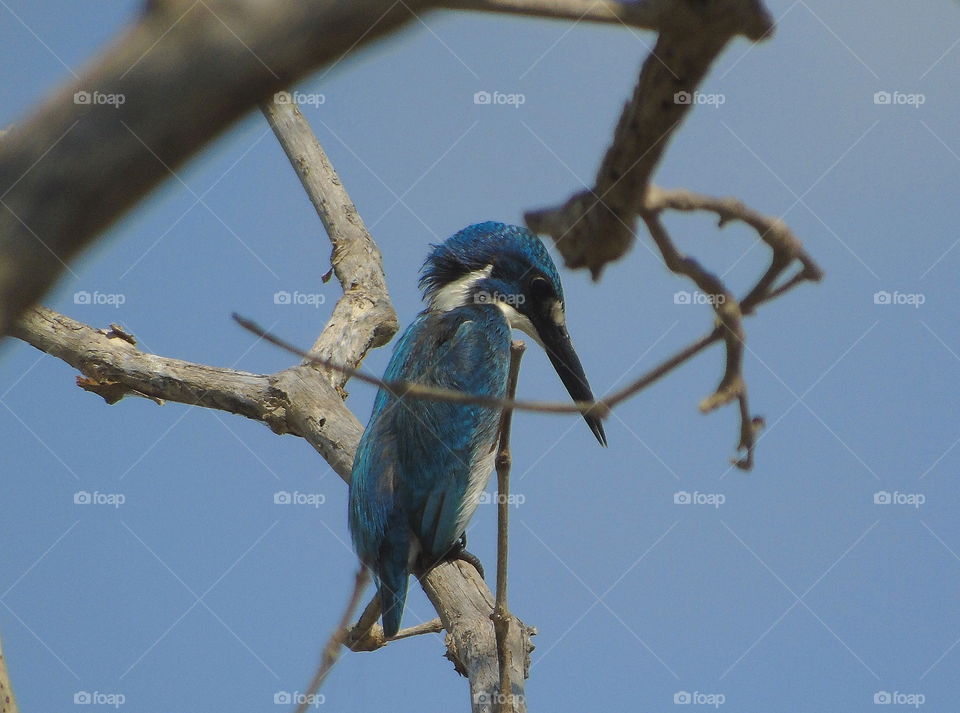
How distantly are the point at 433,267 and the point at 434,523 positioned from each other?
5.06ft

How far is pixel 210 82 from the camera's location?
0.81 metres

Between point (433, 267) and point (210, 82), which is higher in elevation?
point (433, 267)

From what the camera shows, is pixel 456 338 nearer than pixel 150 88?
No

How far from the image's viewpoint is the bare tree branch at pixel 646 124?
134 cm

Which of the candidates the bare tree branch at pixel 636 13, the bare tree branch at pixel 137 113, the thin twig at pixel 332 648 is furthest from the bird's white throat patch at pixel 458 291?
the bare tree branch at pixel 137 113

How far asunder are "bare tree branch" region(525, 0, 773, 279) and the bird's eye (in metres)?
2.67

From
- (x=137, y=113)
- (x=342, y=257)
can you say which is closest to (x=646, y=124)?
(x=137, y=113)

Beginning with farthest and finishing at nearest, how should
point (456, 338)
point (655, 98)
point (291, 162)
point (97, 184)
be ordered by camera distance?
point (291, 162), point (456, 338), point (655, 98), point (97, 184)

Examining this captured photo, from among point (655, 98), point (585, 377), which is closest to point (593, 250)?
point (655, 98)

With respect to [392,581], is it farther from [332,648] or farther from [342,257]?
[342,257]

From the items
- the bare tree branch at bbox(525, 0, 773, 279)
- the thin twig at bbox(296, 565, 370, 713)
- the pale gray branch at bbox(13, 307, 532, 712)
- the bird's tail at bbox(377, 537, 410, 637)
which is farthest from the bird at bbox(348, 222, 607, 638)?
the bare tree branch at bbox(525, 0, 773, 279)

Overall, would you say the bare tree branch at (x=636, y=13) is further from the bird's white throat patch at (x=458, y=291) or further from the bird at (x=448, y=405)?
the bird's white throat patch at (x=458, y=291)

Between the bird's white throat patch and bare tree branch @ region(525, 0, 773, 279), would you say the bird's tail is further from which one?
bare tree branch @ region(525, 0, 773, 279)

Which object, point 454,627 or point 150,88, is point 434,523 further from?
point 150,88
